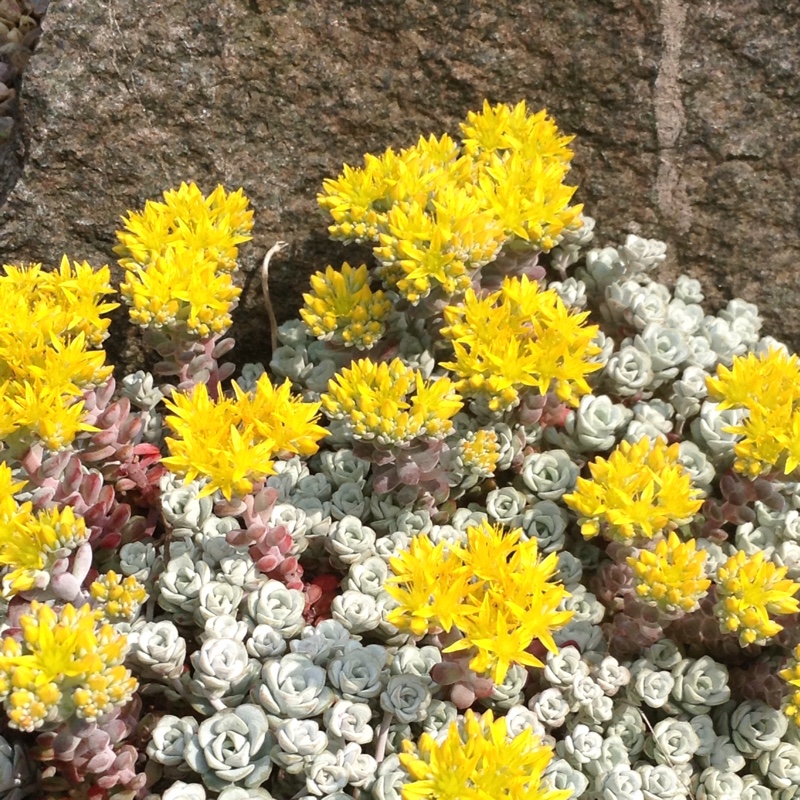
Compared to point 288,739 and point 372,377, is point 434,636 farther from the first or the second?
point 372,377

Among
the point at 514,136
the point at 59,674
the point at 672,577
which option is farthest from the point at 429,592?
the point at 514,136

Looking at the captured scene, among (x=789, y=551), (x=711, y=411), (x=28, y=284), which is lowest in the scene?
(x=28, y=284)

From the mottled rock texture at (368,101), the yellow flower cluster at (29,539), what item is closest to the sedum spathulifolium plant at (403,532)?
the yellow flower cluster at (29,539)

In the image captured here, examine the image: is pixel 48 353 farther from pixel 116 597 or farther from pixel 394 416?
pixel 394 416

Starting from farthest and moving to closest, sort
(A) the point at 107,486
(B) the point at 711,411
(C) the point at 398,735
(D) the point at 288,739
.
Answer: (B) the point at 711,411
(A) the point at 107,486
(C) the point at 398,735
(D) the point at 288,739

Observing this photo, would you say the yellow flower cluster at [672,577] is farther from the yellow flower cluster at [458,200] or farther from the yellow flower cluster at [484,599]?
the yellow flower cluster at [458,200]

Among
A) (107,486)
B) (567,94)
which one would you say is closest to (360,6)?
(567,94)
